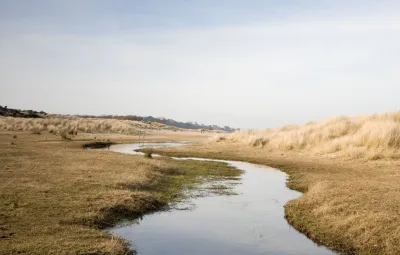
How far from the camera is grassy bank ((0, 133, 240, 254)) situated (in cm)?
1052

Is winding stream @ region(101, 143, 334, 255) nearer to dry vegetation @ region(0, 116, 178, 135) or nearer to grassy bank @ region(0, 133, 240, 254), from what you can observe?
grassy bank @ region(0, 133, 240, 254)

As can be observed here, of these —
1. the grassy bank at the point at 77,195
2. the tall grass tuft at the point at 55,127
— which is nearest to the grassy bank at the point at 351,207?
the grassy bank at the point at 77,195

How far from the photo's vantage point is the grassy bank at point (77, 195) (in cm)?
1052

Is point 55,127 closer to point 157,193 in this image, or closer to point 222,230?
point 157,193

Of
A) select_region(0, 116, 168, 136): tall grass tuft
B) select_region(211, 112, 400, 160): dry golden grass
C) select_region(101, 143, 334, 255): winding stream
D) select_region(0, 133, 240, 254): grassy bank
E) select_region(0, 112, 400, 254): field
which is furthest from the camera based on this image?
select_region(0, 116, 168, 136): tall grass tuft

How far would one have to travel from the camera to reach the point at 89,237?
11.0 metres

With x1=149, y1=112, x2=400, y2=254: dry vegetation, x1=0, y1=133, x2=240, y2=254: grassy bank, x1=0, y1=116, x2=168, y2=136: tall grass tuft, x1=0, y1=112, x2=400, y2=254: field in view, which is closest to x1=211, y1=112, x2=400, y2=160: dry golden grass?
x1=149, y1=112, x2=400, y2=254: dry vegetation

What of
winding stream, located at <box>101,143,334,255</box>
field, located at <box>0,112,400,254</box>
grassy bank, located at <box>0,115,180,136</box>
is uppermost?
grassy bank, located at <box>0,115,180,136</box>

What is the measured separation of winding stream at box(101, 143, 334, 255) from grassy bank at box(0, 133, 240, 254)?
0.97 meters

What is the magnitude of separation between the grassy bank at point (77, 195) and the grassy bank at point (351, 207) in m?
5.43

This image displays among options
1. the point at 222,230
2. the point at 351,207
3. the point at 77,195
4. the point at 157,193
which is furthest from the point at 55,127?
the point at 351,207

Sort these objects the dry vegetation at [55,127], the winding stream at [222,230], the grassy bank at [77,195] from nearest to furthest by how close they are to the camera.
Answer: the grassy bank at [77,195], the winding stream at [222,230], the dry vegetation at [55,127]

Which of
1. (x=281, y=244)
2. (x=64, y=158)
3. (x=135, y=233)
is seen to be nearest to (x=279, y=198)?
(x=281, y=244)

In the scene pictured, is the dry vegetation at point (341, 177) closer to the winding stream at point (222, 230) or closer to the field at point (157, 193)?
the field at point (157, 193)
